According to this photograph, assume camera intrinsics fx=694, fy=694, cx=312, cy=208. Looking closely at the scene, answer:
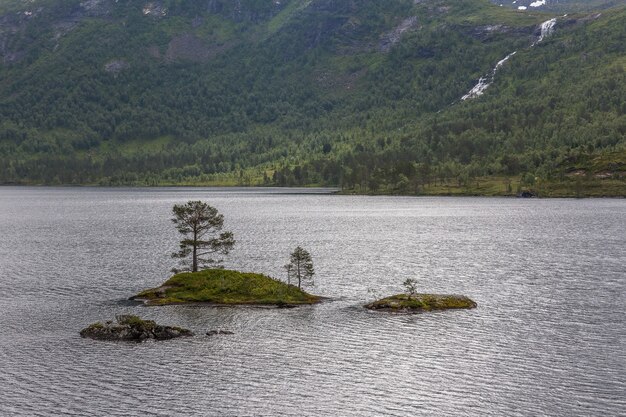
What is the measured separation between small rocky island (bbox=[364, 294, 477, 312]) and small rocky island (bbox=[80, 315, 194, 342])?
26629mm

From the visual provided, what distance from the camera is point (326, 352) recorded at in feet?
232

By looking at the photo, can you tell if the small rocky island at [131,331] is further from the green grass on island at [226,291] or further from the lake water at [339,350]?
the green grass on island at [226,291]

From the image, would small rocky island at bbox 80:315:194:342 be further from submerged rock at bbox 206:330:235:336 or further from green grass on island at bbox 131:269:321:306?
green grass on island at bbox 131:269:321:306

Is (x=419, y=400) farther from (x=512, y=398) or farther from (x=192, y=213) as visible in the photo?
(x=192, y=213)

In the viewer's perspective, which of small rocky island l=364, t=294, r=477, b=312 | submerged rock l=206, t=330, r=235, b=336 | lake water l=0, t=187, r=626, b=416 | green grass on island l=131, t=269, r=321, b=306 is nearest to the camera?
lake water l=0, t=187, r=626, b=416

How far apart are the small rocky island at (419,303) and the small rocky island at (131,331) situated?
26629 mm

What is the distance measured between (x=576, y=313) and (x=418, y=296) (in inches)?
781

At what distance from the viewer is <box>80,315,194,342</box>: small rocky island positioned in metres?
75.1

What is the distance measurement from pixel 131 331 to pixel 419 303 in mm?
36521

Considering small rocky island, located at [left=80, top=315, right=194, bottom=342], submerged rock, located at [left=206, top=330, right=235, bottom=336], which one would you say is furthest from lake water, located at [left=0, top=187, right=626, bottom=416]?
small rocky island, located at [left=80, top=315, right=194, bottom=342]

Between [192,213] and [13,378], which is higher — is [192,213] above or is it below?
above

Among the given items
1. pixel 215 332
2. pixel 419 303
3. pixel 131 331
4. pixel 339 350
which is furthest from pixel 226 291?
pixel 339 350

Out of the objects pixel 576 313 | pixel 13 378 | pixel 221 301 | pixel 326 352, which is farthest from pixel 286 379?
pixel 576 313

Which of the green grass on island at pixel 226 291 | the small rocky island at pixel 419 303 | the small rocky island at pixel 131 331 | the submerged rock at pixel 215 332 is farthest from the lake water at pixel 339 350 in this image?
the green grass on island at pixel 226 291
